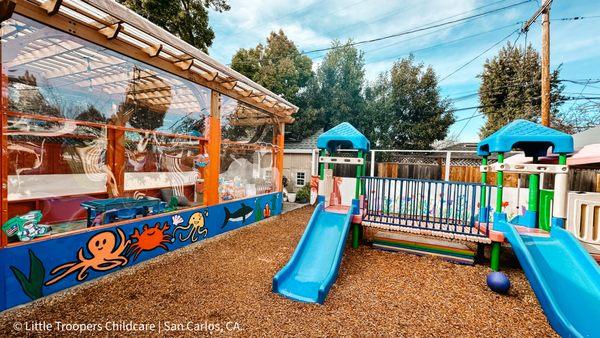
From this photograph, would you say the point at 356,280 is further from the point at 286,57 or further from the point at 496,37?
the point at 286,57

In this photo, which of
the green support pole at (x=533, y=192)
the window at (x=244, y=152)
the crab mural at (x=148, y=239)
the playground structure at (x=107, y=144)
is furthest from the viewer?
the window at (x=244, y=152)

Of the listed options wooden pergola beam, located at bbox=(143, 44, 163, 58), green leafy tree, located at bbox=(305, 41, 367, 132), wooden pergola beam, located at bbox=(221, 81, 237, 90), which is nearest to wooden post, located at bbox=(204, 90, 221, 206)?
wooden pergola beam, located at bbox=(221, 81, 237, 90)

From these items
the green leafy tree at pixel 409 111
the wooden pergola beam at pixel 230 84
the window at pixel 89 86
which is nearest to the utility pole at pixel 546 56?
the green leafy tree at pixel 409 111

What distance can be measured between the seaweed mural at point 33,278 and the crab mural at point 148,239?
111 centimetres

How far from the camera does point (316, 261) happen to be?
14.0 ft

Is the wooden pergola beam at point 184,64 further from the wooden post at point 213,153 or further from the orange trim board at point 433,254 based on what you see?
the orange trim board at point 433,254

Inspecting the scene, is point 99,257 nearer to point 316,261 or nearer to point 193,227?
point 193,227

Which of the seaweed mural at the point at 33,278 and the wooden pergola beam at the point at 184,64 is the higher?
the wooden pergola beam at the point at 184,64

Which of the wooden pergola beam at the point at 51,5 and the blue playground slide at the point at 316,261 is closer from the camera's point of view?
the wooden pergola beam at the point at 51,5

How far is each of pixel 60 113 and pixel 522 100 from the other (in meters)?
19.0

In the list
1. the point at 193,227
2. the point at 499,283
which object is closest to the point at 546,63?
the point at 499,283

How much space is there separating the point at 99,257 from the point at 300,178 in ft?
29.8

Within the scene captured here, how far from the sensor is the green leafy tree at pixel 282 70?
15477mm

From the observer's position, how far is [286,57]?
17.1 meters
